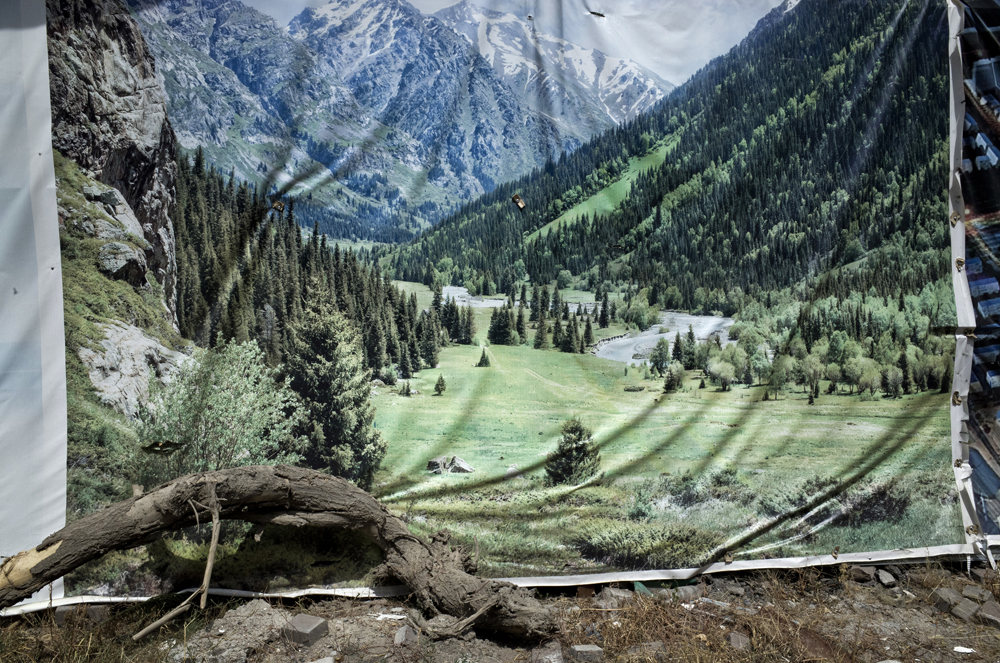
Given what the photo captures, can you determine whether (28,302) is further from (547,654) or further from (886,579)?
(886,579)

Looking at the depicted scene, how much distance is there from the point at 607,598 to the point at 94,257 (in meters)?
3.26

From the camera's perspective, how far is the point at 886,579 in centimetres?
338

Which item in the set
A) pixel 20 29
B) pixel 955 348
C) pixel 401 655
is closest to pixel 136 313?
pixel 20 29

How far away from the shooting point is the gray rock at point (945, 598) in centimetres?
313


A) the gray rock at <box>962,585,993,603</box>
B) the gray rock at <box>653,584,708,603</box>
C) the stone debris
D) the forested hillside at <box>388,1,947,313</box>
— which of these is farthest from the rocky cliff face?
the gray rock at <box>962,585,993,603</box>

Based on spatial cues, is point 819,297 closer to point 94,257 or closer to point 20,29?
point 94,257

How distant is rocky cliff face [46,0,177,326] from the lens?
9.48 feet

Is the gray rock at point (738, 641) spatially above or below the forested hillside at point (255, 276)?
below

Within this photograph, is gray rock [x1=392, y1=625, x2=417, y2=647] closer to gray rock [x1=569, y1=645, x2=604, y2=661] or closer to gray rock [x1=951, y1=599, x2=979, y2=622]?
gray rock [x1=569, y1=645, x2=604, y2=661]

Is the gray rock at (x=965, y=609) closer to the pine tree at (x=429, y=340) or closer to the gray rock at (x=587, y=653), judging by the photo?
the gray rock at (x=587, y=653)

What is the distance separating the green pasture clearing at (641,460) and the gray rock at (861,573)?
0.39ft

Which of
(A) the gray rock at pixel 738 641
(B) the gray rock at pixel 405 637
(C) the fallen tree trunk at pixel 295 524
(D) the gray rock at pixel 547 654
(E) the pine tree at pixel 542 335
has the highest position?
(E) the pine tree at pixel 542 335

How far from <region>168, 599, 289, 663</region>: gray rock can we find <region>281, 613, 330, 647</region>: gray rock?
11 centimetres

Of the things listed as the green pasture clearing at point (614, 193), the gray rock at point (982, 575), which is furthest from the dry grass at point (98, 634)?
the gray rock at point (982, 575)
